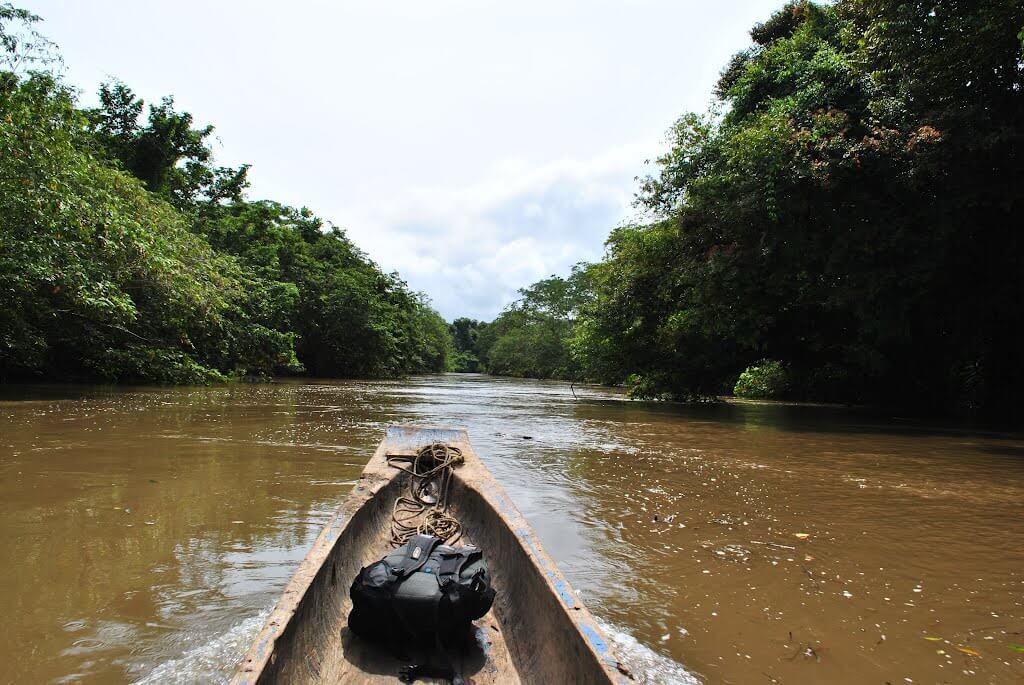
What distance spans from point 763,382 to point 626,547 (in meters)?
22.4

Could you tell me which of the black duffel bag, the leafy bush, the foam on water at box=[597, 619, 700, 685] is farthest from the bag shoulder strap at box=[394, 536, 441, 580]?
the leafy bush

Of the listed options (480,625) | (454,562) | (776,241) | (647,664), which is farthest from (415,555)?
(776,241)

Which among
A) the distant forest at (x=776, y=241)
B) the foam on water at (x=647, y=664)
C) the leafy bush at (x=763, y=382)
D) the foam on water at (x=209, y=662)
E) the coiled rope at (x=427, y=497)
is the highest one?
the distant forest at (x=776, y=241)

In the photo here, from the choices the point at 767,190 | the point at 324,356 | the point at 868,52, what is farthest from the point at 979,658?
the point at 324,356

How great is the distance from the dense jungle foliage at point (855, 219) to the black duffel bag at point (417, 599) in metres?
9.13

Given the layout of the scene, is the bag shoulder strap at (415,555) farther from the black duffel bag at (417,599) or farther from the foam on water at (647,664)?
the foam on water at (647,664)

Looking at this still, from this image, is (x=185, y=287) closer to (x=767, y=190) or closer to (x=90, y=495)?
(x=90, y=495)

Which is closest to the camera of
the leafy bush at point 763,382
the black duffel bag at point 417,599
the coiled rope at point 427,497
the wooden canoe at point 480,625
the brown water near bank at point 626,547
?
the wooden canoe at point 480,625

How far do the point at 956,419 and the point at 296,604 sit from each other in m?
16.3

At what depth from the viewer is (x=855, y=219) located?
35.1ft

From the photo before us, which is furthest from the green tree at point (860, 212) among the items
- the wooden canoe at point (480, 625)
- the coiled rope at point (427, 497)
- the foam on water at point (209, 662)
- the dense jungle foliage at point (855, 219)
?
the foam on water at point (209, 662)

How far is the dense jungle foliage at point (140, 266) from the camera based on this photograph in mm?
9195

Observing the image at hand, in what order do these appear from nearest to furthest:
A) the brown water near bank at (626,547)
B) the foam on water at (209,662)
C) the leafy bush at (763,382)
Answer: the foam on water at (209,662)
the brown water near bank at (626,547)
the leafy bush at (763,382)

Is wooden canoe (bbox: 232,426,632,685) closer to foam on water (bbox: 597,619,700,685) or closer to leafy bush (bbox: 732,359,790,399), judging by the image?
foam on water (bbox: 597,619,700,685)
